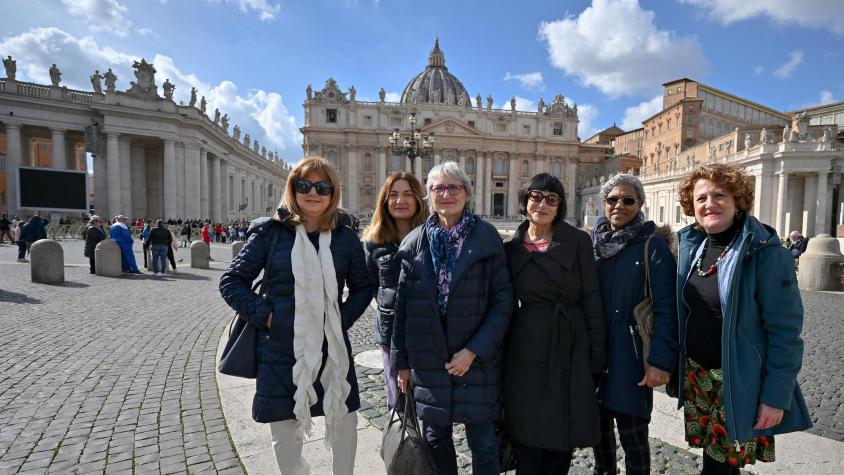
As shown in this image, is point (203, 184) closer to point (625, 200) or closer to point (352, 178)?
point (352, 178)

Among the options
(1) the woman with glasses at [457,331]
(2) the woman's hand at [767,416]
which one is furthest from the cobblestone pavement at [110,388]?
(2) the woman's hand at [767,416]

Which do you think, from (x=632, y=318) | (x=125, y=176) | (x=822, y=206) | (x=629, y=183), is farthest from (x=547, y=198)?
(x=822, y=206)

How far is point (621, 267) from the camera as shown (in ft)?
7.61

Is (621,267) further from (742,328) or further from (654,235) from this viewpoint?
(742,328)

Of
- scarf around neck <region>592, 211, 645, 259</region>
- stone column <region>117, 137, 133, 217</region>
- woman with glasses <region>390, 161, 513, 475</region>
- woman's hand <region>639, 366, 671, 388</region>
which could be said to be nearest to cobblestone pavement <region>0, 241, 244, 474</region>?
woman with glasses <region>390, 161, 513, 475</region>

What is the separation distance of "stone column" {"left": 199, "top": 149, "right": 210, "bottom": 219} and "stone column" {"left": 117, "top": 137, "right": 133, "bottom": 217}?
4619 millimetres

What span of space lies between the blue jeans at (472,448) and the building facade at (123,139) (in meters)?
32.9

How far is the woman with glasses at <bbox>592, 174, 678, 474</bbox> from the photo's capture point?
2.22 metres

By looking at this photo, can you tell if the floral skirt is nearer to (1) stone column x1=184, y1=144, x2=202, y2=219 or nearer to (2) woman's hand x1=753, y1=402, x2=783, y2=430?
(2) woman's hand x1=753, y1=402, x2=783, y2=430

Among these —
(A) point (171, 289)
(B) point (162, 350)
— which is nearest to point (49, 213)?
(A) point (171, 289)

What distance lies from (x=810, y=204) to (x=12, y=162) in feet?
183

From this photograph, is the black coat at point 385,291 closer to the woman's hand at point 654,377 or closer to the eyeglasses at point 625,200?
the eyeglasses at point 625,200

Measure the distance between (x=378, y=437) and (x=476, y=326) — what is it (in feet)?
5.38

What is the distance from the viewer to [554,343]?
2.17 m
